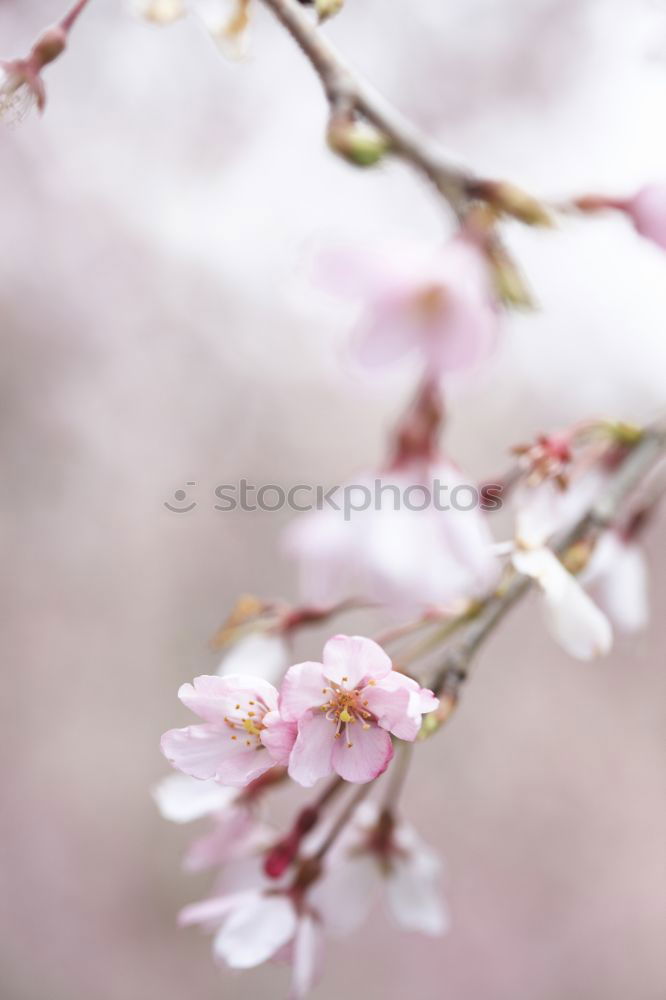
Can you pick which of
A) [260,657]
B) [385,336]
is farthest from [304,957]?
[385,336]

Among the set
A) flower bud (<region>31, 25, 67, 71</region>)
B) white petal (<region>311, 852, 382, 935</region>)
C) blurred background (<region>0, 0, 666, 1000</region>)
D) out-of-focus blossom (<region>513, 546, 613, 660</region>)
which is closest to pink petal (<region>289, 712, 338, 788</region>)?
out-of-focus blossom (<region>513, 546, 613, 660</region>)

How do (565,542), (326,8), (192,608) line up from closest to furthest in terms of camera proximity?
1. (326,8)
2. (565,542)
3. (192,608)

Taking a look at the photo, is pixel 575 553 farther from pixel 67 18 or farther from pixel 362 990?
pixel 362 990

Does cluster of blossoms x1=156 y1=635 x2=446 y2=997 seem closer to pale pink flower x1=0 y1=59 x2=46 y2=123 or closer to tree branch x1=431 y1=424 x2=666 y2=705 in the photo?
tree branch x1=431 y1=424 x2=666 y2=705

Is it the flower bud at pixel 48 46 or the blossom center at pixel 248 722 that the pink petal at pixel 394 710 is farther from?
the flower bud at pixel 48 46

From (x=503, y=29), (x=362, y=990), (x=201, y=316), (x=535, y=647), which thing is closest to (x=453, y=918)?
(x=362, y=990)

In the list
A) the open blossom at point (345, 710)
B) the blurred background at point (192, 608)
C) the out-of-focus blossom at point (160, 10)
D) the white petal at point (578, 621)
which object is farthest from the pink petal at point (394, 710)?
the blurred background at point (192, 608)

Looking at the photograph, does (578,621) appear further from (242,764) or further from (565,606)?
(242,764)
